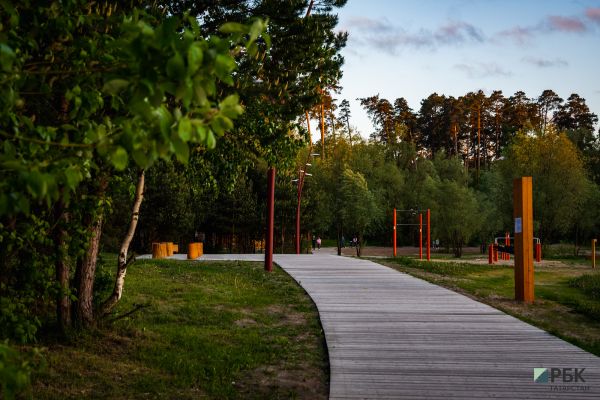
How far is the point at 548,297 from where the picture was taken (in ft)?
39.8

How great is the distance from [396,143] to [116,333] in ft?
177

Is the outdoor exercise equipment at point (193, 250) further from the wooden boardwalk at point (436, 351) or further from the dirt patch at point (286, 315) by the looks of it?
the dirt patch at point (286, 315)

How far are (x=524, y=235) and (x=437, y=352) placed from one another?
Result: 5.03 meters

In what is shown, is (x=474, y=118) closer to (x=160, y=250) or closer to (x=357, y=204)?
(x=357, y=204)

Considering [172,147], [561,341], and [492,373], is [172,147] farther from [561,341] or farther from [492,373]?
[561,341]

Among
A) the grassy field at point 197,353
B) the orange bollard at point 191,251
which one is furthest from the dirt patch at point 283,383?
the orange bollard at point 191,251

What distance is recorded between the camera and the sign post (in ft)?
34.4

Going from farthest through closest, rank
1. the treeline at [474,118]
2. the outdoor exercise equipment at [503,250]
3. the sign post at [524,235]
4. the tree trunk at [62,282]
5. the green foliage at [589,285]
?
the treeline at [474,118]
the outdoor exercise equipment at [503,250]
the green foliage at [589,285]
the sign post at [524,235]
the tree trunk at [62,282]

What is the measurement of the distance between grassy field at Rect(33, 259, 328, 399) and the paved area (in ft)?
1.33

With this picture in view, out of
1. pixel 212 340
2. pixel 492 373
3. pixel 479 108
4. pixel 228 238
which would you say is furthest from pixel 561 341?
pixel 479 108

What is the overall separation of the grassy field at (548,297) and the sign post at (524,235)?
371mm

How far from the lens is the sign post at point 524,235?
34.4ft

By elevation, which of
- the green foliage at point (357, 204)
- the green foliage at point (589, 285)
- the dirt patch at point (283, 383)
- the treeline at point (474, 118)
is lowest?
the dirt patch at point (283, 383)

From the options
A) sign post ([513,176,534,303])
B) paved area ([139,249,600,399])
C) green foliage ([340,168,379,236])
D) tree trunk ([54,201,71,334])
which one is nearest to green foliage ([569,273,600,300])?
sign post ([513,176,534,303])
